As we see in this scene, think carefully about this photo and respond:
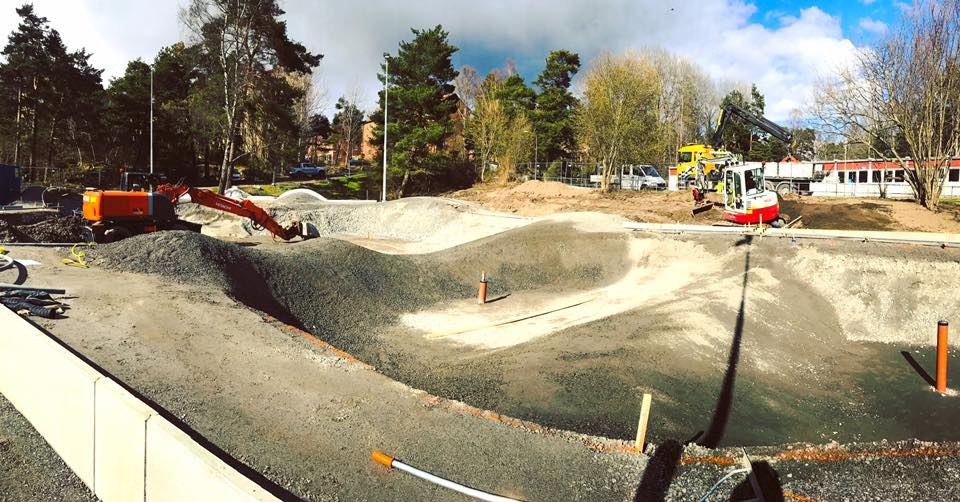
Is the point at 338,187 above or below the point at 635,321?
above

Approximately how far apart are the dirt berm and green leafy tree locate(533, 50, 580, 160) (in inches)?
1435

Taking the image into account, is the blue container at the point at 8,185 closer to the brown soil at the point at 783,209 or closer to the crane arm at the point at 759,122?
the brown soil at the point at 783,209

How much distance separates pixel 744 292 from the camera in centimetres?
1296

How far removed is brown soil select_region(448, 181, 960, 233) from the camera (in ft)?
73.4

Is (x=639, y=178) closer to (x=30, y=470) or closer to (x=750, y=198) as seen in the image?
(x=750, y=198)

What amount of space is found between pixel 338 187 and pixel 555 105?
2294 cm

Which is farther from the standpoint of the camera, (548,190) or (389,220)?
(548,190)

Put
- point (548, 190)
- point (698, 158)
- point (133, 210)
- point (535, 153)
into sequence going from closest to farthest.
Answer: point (133, 210)
point (698, 158)
point (548, 190)
point (535, 153)

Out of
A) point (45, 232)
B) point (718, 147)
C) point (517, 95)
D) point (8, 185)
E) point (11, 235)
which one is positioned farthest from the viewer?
point (517, 95)

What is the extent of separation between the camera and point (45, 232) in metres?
17.9

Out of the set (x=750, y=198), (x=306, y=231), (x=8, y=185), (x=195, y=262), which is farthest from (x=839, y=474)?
(x=8, y=185)

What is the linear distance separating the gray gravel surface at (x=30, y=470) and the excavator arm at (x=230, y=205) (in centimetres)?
1293

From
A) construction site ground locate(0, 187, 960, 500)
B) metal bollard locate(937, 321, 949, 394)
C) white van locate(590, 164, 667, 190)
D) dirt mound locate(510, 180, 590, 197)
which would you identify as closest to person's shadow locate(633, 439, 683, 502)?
construction site ground locate(0, 187, 960, 500)

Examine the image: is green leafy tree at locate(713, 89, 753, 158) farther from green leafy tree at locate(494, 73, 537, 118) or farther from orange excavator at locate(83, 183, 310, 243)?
orange excavator at locate(83, 183, 310, 243)
